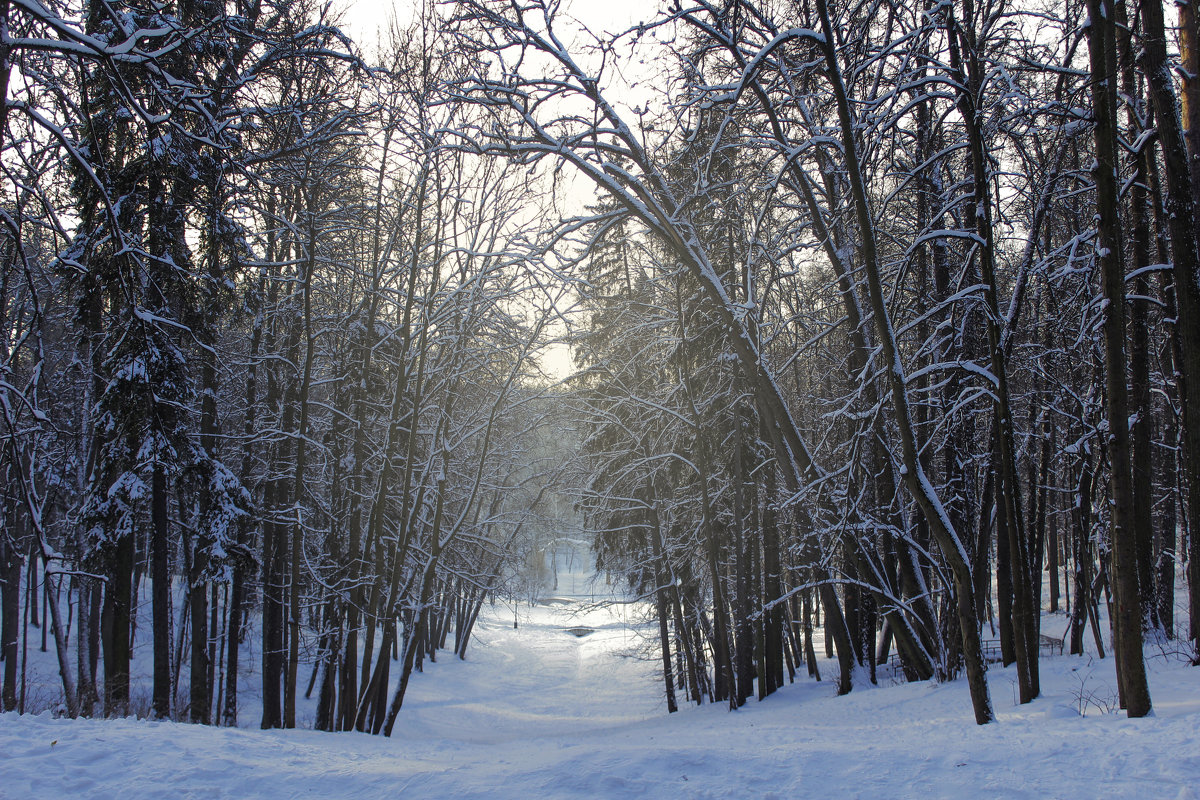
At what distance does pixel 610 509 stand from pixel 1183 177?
1091cm

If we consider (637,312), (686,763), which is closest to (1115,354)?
(686,763)

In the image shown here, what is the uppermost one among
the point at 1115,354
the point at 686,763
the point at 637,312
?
the point at 637,312

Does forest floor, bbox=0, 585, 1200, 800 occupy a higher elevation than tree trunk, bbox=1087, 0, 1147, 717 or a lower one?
lower

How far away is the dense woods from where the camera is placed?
6340 millimetres

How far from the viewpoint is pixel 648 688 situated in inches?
914

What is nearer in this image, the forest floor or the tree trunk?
the forest floor

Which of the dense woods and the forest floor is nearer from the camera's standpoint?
the forest floor

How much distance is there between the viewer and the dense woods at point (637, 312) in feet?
20.8

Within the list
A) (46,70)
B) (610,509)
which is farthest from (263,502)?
(46,70)

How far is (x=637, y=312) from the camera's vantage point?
A: 1558cm

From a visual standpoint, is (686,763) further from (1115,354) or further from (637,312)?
(637,312)

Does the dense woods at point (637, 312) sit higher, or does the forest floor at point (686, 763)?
the dense woods at point (637, 312)

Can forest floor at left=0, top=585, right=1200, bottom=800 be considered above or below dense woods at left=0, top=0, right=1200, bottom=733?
below

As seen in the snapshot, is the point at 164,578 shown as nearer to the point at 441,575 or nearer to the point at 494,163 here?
the point at 441,575
